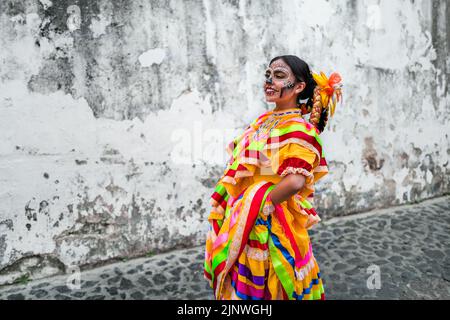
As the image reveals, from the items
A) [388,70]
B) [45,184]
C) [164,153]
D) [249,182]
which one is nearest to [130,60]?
[164,153]

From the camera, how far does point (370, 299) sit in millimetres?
3070

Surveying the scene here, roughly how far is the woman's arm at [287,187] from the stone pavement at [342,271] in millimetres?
1607

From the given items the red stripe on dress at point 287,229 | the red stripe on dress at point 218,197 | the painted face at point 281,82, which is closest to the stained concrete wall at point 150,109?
the red stripe on dress at point 218,197

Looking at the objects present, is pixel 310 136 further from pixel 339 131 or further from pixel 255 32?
pixel 339 131

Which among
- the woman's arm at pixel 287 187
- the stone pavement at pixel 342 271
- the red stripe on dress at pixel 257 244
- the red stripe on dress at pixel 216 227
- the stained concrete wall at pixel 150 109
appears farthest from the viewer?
the stained concrete wall at pixel 150 109

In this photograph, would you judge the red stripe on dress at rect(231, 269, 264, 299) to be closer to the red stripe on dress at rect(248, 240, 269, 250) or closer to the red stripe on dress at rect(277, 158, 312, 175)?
the red stripe on dress at rect(248, 240, 269, 250)

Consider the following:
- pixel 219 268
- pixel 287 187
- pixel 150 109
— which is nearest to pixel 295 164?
pixel 287 187

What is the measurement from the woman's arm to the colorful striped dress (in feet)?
0.10

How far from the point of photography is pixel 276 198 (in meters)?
1.94

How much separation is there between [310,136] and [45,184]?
2.71 metres

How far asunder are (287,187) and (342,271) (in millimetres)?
2069

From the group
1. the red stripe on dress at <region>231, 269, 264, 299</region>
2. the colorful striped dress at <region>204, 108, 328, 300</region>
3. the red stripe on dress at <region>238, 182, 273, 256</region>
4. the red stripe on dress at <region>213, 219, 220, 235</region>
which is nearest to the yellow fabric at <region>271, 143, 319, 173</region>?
the colorful striped dress at <region>204, 108, 328, 300</region>

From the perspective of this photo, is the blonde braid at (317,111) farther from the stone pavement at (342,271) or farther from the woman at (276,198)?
the stone pavement at (342,271)

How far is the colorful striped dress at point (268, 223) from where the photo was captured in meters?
1.95
